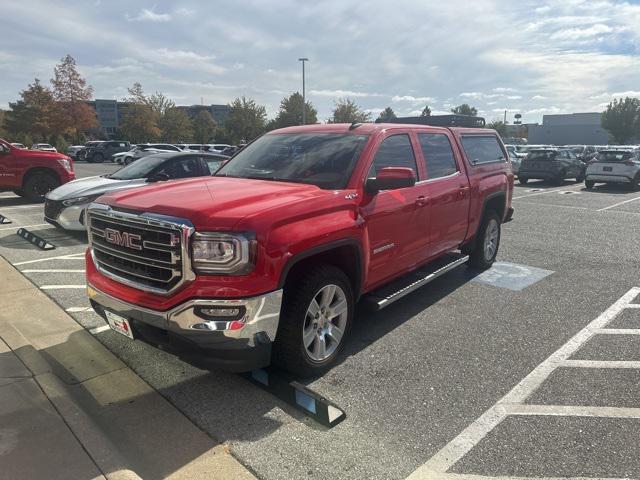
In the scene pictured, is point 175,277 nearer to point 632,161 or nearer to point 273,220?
point 273,220

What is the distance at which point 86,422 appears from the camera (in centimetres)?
293

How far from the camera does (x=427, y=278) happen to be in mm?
4883

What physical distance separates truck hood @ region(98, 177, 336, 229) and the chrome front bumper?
1.54ft

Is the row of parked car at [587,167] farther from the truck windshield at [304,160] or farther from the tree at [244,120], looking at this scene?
the tree at [244,120]

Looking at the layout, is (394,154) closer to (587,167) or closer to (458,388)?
(458,388)

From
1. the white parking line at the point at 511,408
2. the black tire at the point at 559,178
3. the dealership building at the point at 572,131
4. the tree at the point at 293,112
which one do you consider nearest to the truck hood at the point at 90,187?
the white parking line at the point at 511,408

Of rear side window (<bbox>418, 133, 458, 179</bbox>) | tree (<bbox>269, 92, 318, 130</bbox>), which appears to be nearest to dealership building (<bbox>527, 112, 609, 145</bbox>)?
tree (<bbox>269, 92, 318, 130</bbox>)

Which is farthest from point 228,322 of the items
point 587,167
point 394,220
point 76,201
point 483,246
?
point 587,167

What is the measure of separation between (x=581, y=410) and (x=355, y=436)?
5.17ft

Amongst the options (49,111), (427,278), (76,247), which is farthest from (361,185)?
(49,111)

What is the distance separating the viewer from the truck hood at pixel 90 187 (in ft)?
26.2

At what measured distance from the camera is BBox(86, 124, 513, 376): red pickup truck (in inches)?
114

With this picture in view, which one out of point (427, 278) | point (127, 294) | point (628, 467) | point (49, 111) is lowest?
point (628, 467)

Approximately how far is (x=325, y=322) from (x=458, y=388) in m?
1.08
